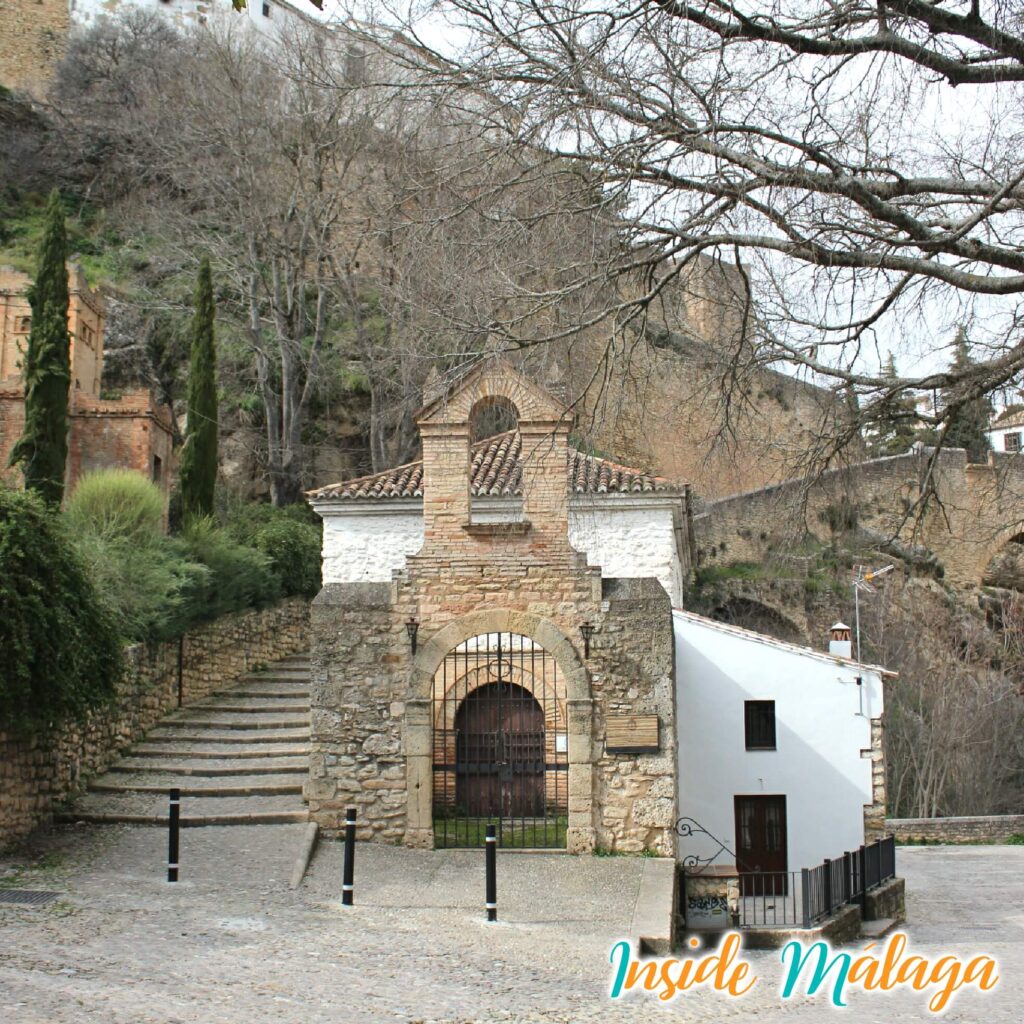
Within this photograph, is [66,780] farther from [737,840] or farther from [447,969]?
[737,840]

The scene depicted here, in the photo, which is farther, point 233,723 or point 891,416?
point 233,723

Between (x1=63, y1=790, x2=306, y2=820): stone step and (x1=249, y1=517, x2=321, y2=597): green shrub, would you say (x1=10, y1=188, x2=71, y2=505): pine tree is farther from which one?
(x1=63, y1=790, x2=306, y2=820): stone step

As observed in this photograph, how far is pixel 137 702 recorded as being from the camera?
18.6 metres

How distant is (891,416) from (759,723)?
11895mm

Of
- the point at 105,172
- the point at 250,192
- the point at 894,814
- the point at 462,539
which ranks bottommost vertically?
the point at 894,814

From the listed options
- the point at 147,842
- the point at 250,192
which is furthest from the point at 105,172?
the point at 147,842

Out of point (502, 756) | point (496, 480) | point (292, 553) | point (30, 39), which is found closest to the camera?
point (502, 756)

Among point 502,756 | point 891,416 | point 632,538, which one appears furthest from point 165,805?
point 891,416

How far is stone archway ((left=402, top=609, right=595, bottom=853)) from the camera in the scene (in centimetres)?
1334

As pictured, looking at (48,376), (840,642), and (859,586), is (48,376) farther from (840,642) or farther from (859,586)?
(859,586)

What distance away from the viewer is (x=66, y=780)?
15047mm

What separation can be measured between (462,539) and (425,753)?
7.74ft

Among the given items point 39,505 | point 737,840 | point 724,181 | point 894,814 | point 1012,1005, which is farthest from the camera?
point 894,814

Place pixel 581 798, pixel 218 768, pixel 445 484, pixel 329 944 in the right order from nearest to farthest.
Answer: pixel 329 944
pixel 581 798
pixel 445 484
pixel 218 768
